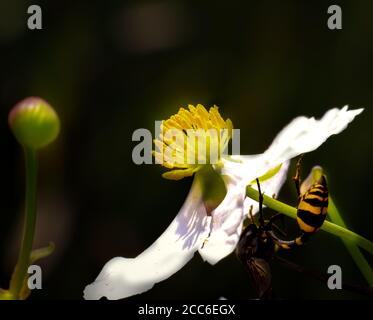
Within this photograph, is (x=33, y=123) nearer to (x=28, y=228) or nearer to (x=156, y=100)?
(x=28, y=228)

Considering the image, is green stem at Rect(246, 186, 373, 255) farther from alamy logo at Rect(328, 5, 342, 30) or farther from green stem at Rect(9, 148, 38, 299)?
alamy logo at Rect(328, 5, 342, 30)

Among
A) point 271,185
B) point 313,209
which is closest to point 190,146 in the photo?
point 271,185

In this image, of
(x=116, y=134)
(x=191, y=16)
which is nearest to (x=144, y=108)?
(x=116, y=134)

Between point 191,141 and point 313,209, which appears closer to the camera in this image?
point 313,209

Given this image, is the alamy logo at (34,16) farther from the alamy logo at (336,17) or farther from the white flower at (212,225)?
the white flower at (212,225)

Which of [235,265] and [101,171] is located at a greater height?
[101,171]
